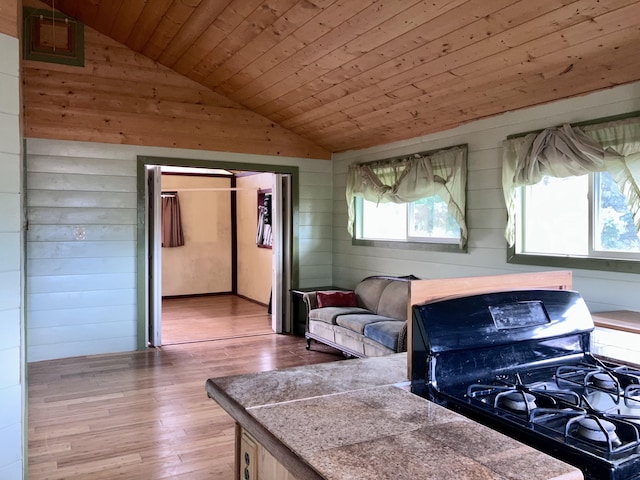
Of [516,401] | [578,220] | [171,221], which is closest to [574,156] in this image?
[578,220]

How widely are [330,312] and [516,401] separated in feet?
14.0

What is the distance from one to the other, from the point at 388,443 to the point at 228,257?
9.16 meters

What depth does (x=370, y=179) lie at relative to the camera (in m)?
5.87

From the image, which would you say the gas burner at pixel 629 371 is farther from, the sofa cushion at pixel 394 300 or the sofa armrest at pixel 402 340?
the sofa cushion at pixel 394 300

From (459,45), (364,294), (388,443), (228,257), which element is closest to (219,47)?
(459,45)

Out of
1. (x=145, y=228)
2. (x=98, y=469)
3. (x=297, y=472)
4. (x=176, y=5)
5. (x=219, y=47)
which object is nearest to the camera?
(x=297, y=472)

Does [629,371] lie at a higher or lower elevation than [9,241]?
lower

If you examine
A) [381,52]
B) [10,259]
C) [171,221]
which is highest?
[381,52]

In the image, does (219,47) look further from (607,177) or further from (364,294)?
(607,177)

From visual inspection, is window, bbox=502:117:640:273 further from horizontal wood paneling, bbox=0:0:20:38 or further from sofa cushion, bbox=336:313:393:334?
horizontal wood paneling, bbox=0:0:20:38

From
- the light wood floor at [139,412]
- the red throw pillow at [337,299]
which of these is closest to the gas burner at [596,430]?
the light wood floor at [139,412]

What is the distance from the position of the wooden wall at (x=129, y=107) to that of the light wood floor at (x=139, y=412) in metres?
2.30

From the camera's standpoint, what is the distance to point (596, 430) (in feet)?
3.53

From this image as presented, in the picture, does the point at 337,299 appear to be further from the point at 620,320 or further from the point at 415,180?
the point at 620,320
